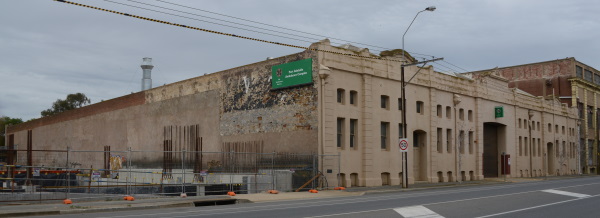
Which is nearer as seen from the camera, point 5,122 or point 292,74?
point 292,74

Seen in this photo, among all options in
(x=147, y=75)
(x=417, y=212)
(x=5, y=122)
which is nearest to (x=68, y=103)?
(x=5, y=122)

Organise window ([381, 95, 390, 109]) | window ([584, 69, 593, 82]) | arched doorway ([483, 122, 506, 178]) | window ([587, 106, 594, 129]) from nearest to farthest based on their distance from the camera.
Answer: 1. window ([381, 95, 390, 109])
2. arched doorway ([483, 122, 506, 178])
3. window ([587, 106, 594, 129])
4. window ([584, 69, 593, 82])

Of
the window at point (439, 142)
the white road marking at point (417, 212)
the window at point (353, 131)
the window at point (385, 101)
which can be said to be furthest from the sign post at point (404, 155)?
the white road marking at point (417, 212)

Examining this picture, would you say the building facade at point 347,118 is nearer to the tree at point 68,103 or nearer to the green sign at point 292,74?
the green sign at point 292,74

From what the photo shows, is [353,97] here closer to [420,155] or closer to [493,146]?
[420,155]

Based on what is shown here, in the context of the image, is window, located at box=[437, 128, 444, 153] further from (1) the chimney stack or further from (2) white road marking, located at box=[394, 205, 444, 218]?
(1) the chimney stack

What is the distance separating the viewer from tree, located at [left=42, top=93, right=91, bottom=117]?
101 metres

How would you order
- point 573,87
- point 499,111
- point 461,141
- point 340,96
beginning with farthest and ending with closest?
1. point 573,87
2. point 499,111
3. point 461,141
4. point 340,96

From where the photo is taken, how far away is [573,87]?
63.6 meters

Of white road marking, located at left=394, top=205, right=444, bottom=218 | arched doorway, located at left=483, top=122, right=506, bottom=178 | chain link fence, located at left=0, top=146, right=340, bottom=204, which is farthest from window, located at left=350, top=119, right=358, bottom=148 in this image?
arched doorway, located at left=483, top=122, right=506, bottom=178

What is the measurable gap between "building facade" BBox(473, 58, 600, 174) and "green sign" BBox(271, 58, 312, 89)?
3944 centimetres

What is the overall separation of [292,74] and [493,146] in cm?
2461

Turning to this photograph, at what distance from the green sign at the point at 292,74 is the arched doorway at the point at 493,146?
22.7 meters

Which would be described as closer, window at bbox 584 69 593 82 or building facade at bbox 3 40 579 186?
building facade at bbox 3 40 579 186
